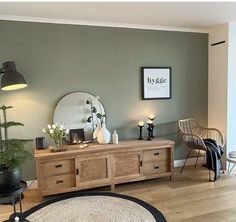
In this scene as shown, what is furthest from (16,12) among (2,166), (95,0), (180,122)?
(180,122)

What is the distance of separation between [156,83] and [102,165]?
1563 mm

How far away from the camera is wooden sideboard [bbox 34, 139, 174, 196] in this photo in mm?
2941

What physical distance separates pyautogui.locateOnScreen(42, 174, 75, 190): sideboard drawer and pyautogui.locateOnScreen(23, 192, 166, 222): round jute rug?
0.46ft

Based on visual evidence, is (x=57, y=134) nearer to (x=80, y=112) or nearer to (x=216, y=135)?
(x=80, y=112)

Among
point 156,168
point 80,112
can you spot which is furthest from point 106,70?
point 156,168

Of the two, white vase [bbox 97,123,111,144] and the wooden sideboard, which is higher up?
white vase [bbox 97,123,111,144]

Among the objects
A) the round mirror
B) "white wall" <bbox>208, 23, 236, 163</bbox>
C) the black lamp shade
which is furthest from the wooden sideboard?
"white wall" <bbox>208, 23, 236, 163</bbox>

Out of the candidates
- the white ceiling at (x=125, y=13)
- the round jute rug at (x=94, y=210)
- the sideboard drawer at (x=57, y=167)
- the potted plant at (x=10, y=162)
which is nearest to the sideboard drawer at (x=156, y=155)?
the round jute rug at (x=94, y=210)

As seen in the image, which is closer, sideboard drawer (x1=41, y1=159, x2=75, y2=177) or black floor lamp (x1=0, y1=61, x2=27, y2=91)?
black floor lamp (x1=0, y1=61, x2=27, y2=91)

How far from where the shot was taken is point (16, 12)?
9.74 feet

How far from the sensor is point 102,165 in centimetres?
314

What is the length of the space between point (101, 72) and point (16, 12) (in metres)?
1.32

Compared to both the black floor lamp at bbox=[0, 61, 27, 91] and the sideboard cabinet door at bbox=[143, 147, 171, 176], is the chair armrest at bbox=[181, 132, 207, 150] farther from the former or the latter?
the black floor lamp at bbox=[0, 61, 27, 91]

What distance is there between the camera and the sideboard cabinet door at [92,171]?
305cm
